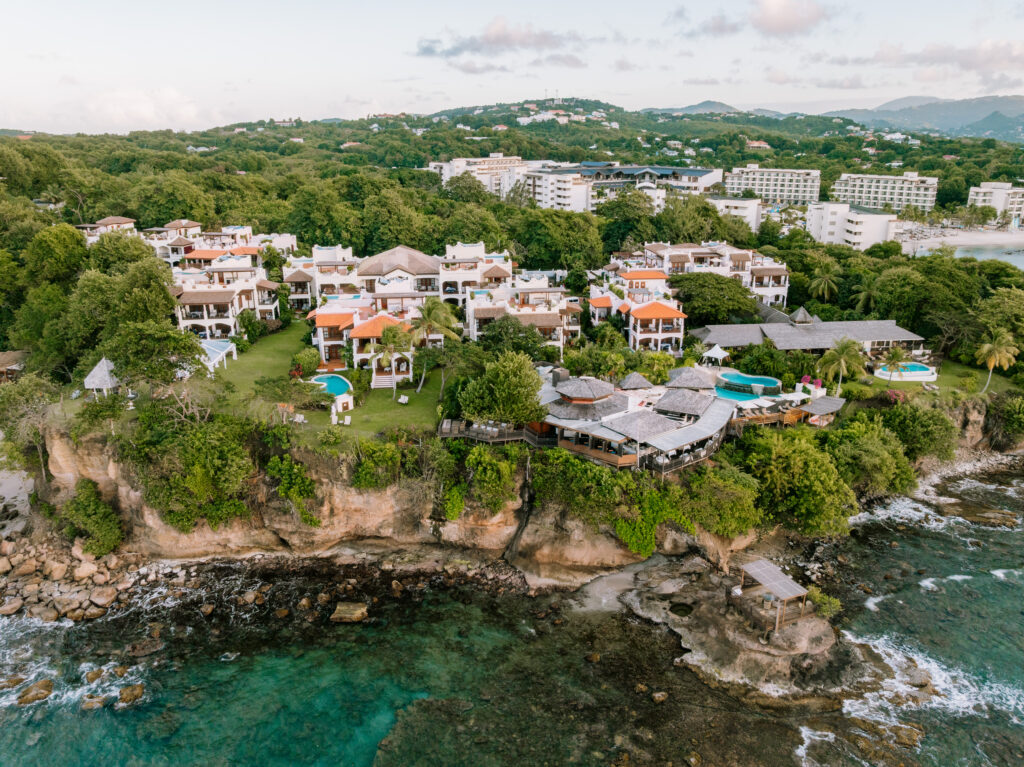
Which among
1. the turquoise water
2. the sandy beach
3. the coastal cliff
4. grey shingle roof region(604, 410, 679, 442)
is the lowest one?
the coastal cliff

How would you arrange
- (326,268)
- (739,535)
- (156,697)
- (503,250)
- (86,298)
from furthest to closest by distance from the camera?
1. (503,250)
2. (326,268)
3. (86,298)
4. (739,535)
5. (156,697)

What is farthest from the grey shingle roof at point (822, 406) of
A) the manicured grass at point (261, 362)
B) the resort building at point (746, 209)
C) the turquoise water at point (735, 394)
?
the resort building at point (746, 209)

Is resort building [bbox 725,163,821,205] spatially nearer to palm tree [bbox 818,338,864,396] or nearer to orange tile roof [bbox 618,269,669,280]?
orange tile roof [bbox 618,269,669,280]

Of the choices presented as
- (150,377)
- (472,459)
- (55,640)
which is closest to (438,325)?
(472,459)

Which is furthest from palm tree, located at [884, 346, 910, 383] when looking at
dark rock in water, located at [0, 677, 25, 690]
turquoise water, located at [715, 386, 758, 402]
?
dark rock in water, located at [0, 677, 25, 690]

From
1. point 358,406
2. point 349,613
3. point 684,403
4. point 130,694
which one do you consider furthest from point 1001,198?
point 130,694

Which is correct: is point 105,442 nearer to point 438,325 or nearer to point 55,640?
point 55,640

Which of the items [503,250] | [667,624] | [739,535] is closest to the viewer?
[667,624]

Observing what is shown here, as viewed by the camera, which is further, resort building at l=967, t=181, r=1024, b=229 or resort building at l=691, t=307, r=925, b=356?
resort building at l=967, t=181, r=1024, b=229
